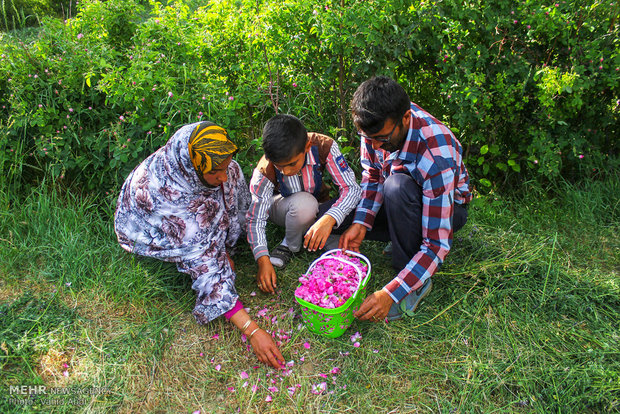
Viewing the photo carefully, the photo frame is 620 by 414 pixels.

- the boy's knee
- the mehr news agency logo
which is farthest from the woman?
the mehr news agency logo

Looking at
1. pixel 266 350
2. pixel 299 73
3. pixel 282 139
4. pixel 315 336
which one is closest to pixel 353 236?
pixel 315 336

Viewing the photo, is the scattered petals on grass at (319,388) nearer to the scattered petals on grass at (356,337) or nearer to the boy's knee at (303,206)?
the scattered petals on grass at (356,337)

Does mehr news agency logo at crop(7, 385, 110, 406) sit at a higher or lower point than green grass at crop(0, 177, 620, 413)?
lower

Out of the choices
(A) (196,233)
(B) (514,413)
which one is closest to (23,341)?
(A) (196,233)

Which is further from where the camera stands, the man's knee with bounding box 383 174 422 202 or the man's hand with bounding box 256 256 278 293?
the man's hand with bounding box 256 256 278 293

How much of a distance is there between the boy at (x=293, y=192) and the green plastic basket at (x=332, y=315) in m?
0.36

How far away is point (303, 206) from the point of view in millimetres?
2621

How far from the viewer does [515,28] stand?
2.91 meters

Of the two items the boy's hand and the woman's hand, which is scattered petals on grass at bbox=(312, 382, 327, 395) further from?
the boy's hand

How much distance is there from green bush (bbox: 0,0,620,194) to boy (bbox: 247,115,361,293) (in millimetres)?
434

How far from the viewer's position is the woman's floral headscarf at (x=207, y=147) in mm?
1968

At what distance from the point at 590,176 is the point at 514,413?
7.44 ft

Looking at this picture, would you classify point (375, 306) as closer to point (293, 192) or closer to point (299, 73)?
point (293, 192)

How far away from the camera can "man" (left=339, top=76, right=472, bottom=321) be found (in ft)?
6.68
